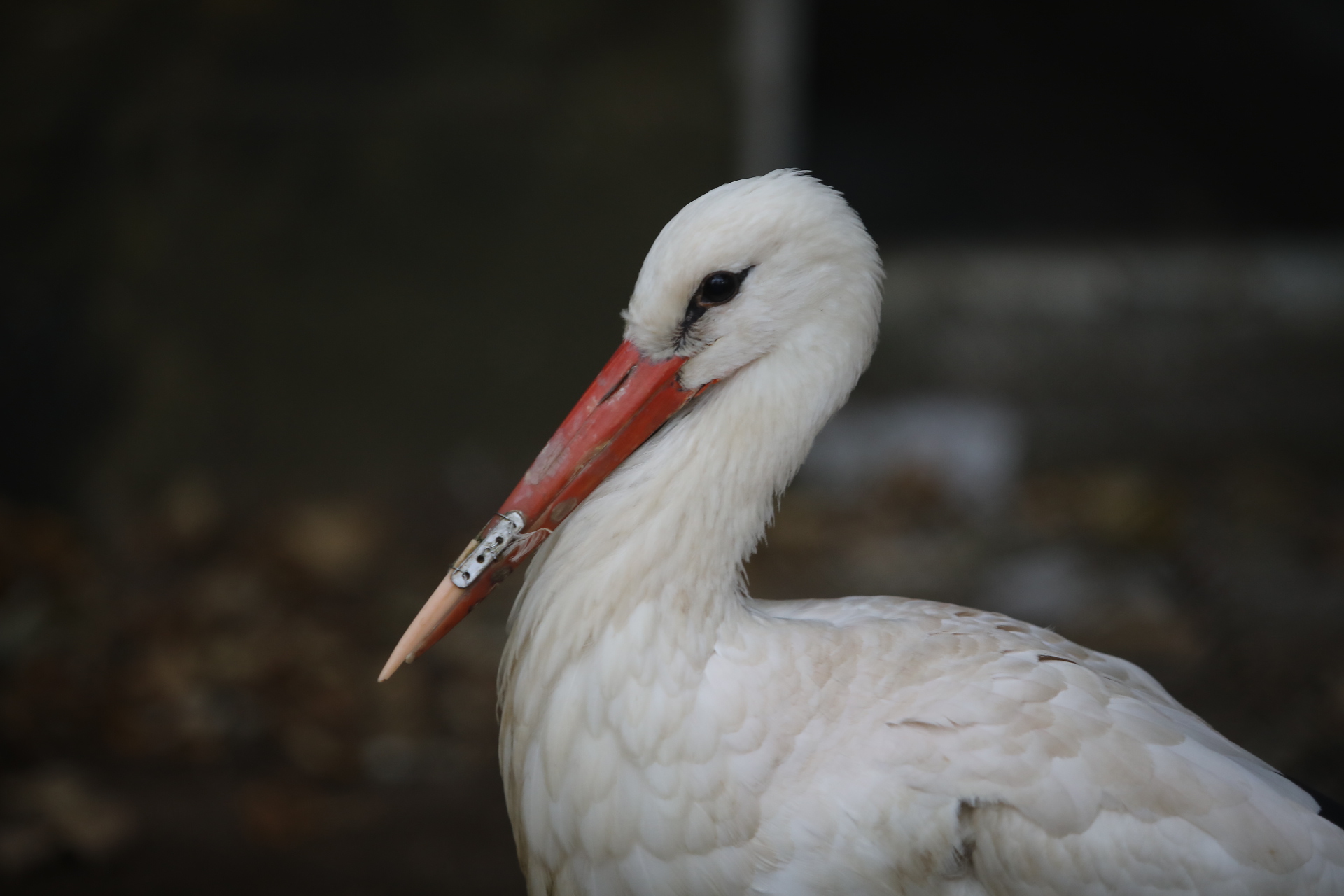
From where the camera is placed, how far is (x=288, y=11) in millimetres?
3354

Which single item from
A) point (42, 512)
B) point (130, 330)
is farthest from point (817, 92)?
point (42, 512)

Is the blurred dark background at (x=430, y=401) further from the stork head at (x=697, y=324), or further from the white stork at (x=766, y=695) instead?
the stork head at (x=697, y=324)

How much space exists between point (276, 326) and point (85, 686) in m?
1.29

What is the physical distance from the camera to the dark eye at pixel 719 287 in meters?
1.41

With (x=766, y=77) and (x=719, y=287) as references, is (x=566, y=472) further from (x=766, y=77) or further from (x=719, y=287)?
(x=766, y=77)

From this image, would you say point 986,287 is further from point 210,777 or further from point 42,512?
point 42,512

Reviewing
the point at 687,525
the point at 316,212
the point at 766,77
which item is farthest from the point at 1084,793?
the point at 316,212

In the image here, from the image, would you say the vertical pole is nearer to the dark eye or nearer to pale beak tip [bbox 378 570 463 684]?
the dark eye

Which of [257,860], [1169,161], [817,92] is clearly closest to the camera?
[257,860]

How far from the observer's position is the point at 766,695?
1.37 metres

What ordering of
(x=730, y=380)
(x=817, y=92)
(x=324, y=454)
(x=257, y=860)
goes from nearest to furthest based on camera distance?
(x=730, y=380) → (x=257, y=860) → (x=324, y=454) → (x=817, y=92)

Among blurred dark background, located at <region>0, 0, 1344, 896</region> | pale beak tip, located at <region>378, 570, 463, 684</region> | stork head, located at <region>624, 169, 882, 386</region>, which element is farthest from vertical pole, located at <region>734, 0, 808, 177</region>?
pale beak tip, located at <region>378, 570, 463, 684</region>

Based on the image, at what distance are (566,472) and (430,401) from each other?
2494mm

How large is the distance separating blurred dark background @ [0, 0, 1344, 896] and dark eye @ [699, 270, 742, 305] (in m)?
1.73
